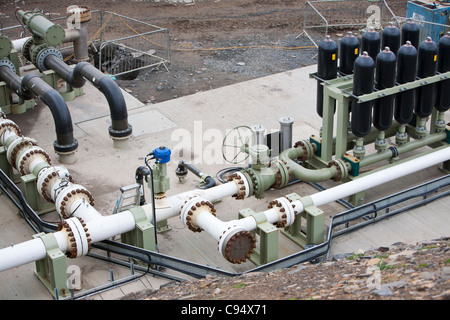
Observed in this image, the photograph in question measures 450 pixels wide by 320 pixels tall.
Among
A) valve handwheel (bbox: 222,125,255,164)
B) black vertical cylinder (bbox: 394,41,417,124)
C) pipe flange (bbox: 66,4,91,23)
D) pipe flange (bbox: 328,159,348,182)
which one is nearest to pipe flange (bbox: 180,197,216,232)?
pipe flange (bbox: 328,159,348,182)

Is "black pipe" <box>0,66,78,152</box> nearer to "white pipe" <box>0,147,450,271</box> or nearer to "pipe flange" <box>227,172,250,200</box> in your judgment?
"white pipe" <box>0,147,450,271</box>

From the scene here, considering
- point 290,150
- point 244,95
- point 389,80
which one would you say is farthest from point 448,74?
point 244,95

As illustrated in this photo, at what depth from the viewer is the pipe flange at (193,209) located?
989 cm

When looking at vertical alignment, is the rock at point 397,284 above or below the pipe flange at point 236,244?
above

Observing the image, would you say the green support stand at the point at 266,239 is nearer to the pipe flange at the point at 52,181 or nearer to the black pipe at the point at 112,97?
the pipe flange at the point at 52,181

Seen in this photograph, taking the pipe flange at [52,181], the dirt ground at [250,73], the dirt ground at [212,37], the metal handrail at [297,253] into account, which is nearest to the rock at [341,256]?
the metal handrail at [297,253]

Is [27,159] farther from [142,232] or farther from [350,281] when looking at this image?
[350,281]

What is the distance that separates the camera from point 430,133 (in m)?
12.7

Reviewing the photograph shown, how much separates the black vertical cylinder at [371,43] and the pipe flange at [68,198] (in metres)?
5.08

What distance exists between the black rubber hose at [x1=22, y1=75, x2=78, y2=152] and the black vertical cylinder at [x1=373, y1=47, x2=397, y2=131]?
5208 millimetres

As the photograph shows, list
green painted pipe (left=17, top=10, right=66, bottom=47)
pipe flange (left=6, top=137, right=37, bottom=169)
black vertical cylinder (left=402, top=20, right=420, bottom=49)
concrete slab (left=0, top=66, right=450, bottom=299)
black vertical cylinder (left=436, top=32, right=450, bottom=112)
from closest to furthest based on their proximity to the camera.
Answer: concrete slab (left=0, top=66, right=450, bottom=299), pipe flange (left=6, top=137, right=37, bottom=169), black vertical cylinder (left=436, top=32, right=450, bottom=112), black vertical cylinder (left=402, top=20, right=420, bottom=49), green painted pipe (left=17, top=10, right=66, bottom=47)

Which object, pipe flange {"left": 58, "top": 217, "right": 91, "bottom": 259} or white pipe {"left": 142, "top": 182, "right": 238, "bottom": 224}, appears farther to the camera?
white pipe {"left": 142, "top": 182, "right": 238, "bottom": 224}

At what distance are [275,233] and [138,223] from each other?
6.15 ft

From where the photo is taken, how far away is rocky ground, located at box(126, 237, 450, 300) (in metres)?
7.17
